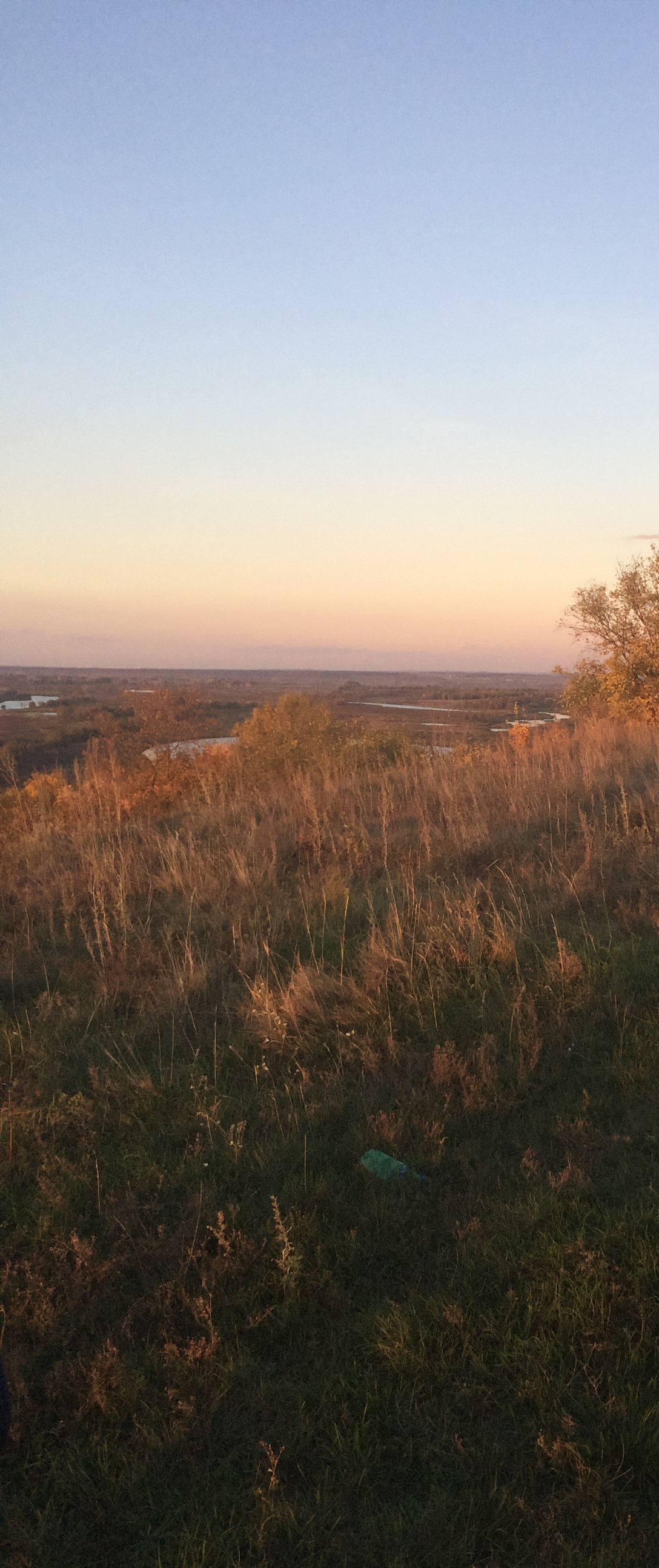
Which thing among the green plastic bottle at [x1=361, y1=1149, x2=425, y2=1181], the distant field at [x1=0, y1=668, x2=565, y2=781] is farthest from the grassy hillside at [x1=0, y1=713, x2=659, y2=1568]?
the distant field at [x1=0, y1=668, x2=565, y2=781]

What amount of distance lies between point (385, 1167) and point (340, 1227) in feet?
1.16

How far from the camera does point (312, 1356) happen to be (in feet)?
8.91

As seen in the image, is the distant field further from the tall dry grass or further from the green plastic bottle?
the green plastic bottle

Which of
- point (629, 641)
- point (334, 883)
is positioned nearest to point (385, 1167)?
point (334, 883)

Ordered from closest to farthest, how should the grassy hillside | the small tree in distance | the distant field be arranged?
the grassy hillside → the small tree in distance → the distant field

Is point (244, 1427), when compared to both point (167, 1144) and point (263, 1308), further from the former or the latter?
point (167, 1144)

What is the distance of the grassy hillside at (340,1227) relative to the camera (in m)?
2.23

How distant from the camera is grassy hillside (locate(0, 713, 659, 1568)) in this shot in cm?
223

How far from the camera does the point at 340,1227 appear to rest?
10.6 feet

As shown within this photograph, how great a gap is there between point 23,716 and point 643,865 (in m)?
52.0

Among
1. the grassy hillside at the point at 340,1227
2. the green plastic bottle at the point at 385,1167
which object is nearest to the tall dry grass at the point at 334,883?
the grassy hillside at the point at 340,1227

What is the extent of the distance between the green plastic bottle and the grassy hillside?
0.15ft

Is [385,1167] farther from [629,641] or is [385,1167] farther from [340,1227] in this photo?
[629,641]

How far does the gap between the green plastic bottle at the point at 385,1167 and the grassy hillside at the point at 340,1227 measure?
0.15ft
